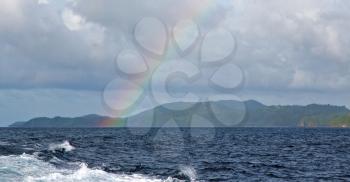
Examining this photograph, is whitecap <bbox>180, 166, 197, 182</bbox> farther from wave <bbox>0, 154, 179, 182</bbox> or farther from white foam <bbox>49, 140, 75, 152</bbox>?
Answer: white foam <bbox>49, 140, 75, 152</bbox>

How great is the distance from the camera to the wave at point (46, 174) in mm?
36344

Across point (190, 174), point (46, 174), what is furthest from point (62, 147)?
point (46, 174)

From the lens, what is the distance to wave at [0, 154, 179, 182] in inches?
1431

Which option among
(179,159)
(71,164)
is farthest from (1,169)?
(179,159)

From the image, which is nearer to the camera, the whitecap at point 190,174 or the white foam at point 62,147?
the whitecap at point 190,174

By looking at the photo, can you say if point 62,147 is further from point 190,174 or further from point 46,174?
point 46,174

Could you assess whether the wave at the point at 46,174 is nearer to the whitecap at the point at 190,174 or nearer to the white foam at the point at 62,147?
the whitecap at the point at 190,174

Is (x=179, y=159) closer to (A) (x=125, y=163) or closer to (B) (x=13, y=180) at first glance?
(A) (x=125, y=163)

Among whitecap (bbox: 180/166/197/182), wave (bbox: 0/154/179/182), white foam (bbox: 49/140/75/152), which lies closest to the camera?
wave (bbox: 0/154/179/182)

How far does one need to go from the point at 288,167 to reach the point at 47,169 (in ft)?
82.4

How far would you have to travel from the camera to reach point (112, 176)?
40938mm

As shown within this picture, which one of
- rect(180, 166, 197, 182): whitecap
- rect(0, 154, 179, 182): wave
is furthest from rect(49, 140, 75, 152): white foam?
rect(180, 166, 197, 182): whitecap

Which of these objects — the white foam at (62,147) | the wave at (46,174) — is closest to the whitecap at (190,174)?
the wave at (46,174)

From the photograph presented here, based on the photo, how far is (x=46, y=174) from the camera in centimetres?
3922
